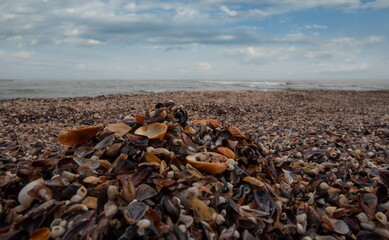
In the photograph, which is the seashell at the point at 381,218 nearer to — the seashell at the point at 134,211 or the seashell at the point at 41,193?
the seashell at the point at 134,211

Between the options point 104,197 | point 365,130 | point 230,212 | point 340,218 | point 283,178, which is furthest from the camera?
point 365,130

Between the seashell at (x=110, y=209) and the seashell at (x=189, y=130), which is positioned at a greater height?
the seashell at (x=189, y=130)

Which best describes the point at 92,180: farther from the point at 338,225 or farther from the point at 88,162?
the point at 338,225

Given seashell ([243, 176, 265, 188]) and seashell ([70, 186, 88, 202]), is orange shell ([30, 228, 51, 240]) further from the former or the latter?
seashell ([243, 176, 265, 188])

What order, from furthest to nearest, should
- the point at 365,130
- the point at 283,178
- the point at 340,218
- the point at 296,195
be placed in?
1. the point at 365,130
2. the point at 283,178
3. the point at 296,195
4. the point at 340,218

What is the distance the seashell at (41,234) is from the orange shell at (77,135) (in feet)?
4.00

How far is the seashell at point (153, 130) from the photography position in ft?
8.62

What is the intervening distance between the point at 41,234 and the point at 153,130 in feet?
4.66

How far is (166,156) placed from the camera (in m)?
2.37

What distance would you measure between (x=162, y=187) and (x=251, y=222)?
711 millimetres

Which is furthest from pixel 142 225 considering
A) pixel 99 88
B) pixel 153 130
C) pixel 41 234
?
pixel 99 88

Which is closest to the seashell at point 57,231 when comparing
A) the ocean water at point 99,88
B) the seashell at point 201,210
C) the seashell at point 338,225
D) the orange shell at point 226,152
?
the seashell at point 201,210

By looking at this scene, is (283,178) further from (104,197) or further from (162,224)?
(104,197)

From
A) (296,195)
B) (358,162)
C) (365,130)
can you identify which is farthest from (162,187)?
(365,130)
